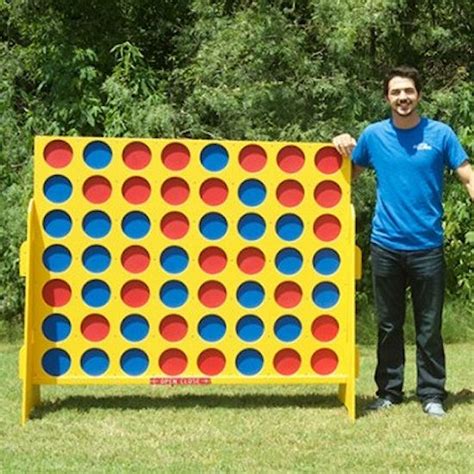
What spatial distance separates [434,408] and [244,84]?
5.38 m

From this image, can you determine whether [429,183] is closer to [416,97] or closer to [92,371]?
[416,97]

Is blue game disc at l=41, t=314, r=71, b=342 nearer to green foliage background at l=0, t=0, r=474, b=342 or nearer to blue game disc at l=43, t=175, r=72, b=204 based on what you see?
blue game disc at l=43, t=175, r=72, b=204

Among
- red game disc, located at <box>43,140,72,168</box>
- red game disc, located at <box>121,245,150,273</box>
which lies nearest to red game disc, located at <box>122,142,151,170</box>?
red game disc, located at <box>43,140,72,168</box>

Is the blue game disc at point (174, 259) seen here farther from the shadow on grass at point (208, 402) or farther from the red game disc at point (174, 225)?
the shadow on grass at point (208, 402)

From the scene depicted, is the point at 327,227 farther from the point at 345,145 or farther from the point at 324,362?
the point at 324,362

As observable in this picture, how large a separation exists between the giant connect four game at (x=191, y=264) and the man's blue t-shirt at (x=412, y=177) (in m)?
0.23

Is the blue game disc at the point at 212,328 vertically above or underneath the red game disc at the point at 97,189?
underneath

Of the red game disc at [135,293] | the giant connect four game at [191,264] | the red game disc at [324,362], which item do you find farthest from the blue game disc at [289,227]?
the red game disc at [135,293]

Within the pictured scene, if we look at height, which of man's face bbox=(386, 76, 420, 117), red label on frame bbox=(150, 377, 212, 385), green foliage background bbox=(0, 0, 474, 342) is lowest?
red label on frame bbox=(150, 377, 212, 385)

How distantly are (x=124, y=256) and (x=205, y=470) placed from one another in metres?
1.45

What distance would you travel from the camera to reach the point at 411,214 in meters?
5.11

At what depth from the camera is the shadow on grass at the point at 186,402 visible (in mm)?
5406

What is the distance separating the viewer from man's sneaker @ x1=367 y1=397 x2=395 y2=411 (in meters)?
5.31

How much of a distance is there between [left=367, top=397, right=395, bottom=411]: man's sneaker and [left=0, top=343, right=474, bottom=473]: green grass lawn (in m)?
0.07
